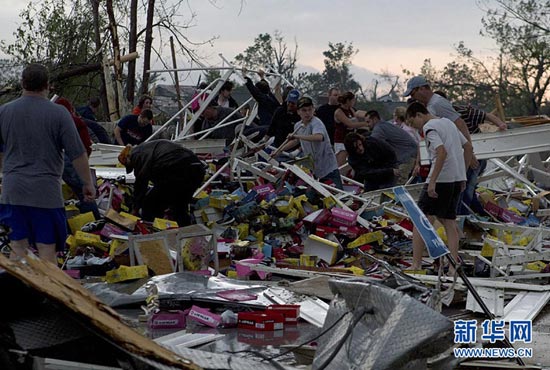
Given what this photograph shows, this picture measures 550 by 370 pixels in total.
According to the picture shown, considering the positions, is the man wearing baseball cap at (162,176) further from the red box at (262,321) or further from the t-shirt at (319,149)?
the red box at (262,321)

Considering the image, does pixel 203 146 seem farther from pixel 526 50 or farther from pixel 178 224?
pixel 526 50

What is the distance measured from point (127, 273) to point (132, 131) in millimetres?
6141

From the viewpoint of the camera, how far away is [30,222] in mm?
7285

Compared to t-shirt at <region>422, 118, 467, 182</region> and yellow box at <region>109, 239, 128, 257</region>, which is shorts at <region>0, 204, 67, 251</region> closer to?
yellow box at <region>109, 239, 128, 257</region>

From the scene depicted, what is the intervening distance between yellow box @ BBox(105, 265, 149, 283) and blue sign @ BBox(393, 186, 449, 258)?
130 inches

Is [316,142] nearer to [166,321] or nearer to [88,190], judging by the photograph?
[88,190]

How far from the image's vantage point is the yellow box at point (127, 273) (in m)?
8.38

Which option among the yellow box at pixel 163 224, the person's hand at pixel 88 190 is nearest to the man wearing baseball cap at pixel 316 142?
the yellow box at pixel 163 224

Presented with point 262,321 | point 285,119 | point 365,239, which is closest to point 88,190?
point 262,321

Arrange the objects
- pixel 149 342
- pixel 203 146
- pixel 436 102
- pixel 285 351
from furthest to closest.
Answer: pixel 203 146
pixel 436 102
pixel 285 351
pixel 149 342

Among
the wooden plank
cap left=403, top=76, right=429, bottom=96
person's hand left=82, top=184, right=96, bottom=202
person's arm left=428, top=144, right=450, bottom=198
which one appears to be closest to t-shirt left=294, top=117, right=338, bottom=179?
cap left=403, top=76, right=429, bottom=96

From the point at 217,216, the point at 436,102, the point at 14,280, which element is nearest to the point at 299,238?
the point at 217,216

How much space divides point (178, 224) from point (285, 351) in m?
5.14

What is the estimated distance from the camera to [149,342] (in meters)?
3.97
